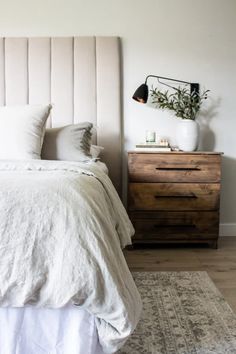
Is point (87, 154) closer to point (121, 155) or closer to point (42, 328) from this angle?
point (121, 155)

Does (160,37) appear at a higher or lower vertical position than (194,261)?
higher

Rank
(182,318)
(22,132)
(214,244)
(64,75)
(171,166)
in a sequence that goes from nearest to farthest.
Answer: (182,318) → (22,132) → (171,166) → (214,244) → (64,75)

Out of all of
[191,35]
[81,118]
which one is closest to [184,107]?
[191,35]

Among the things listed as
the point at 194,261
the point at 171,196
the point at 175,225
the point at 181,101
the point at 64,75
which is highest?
the point at 64,75

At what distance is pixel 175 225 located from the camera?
244cm

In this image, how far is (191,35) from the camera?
8.82 feet

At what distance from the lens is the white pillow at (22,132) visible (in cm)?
190

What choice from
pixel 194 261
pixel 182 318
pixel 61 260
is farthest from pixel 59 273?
pixel 194 261

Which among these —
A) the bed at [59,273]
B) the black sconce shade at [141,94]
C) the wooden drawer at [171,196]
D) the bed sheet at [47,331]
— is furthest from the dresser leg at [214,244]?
the bed sheet at [47,331]

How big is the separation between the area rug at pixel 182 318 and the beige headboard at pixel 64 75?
1.36 m

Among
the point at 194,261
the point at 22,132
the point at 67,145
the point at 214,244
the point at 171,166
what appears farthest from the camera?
the point at 214,244

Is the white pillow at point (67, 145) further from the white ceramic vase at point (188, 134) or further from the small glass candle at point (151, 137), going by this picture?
the white ceramic vase at point (188, 134)

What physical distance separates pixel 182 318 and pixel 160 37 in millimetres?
2107

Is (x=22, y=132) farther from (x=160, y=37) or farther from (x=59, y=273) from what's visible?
(x=160, y=37)
